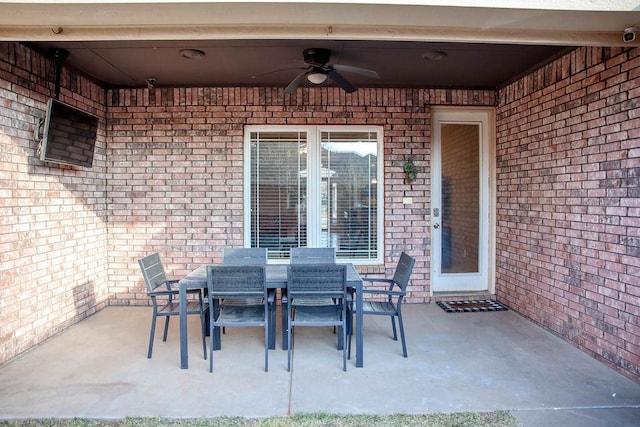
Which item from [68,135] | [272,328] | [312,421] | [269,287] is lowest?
[312,421]

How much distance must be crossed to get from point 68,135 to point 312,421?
3.47 meters

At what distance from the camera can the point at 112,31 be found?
2416 mm

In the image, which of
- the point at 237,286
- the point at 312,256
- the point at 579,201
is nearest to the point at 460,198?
the point at 579,201

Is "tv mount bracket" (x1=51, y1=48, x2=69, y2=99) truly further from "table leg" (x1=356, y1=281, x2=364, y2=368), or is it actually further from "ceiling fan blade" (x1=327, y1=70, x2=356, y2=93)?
"table leg" (x1=356, y1=281, x2=364, y2=368)

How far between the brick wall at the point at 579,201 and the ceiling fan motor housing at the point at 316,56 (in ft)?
7.41

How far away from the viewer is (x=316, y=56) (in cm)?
343

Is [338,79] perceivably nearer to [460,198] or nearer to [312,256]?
[312,256]

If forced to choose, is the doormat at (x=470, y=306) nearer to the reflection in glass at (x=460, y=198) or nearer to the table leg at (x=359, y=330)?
the reflection in glass at (x=460, y=198)

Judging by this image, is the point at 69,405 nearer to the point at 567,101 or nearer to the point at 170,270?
the point at 170,270

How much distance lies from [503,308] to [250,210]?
3322 millimetres

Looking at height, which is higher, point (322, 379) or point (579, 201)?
point (579, 201)

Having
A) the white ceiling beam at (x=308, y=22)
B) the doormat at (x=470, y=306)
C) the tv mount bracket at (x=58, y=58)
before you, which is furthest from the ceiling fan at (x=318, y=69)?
the doormat at (x=470, y=306)

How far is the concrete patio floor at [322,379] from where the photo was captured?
2.40 meters

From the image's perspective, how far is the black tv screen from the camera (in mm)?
3414
